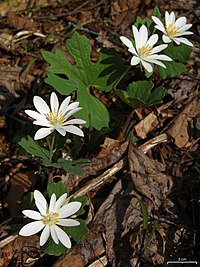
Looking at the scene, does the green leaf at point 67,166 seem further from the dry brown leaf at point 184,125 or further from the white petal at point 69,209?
the dry brown leaf at point 184,125

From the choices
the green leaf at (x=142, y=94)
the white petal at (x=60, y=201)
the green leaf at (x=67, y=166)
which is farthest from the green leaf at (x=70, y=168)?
the green leaf at (x=142, y=94)

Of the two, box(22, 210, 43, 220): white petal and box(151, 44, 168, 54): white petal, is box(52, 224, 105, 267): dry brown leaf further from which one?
box(151, 44, 168, 54): white petal

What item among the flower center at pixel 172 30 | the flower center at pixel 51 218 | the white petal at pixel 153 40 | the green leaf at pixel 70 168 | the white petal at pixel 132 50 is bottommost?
the flower center at pixel 51 218

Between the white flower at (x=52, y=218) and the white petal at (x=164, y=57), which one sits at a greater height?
the white petal at (x=164, y=57)

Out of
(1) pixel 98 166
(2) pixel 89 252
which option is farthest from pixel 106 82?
(2) pixel 89 252

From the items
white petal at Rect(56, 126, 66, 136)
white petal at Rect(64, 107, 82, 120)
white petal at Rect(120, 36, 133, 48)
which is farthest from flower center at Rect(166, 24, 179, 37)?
white petal at Rect(56, 126, 66, 136)
